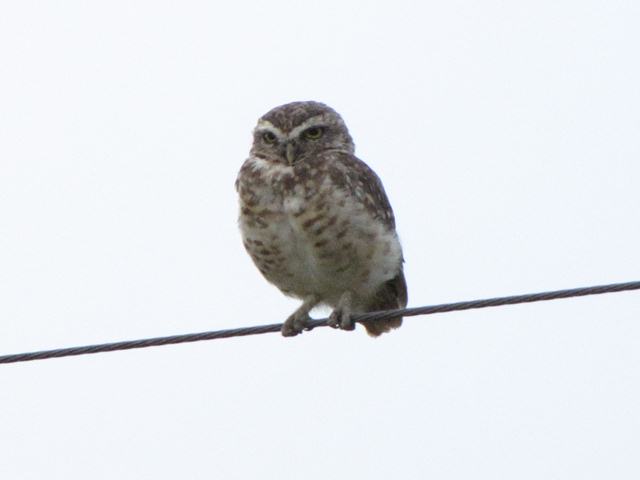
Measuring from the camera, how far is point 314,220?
6.79 meters

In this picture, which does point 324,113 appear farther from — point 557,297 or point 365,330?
point 557,297

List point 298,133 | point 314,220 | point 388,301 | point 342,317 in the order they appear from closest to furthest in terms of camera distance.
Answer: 1. point 314,220
2. point 342,317
3. point 298,133
4. point 388,301

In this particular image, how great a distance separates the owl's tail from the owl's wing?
37 centimetres

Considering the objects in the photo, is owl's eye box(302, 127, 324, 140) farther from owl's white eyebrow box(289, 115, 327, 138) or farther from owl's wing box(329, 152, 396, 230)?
owl's wing box(329, 152, 396, 230)

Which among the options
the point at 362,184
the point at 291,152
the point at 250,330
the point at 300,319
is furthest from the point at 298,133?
the point at 250,330

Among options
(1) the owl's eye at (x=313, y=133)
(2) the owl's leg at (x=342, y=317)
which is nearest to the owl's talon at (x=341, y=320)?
(2) the owl's leg at (x=342, y=317)

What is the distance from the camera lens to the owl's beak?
715 centimetres

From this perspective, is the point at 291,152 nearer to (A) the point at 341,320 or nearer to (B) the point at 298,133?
(B) the point at 298,133

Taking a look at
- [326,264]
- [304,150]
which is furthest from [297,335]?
[304,150]

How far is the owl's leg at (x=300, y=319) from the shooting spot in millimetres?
7051

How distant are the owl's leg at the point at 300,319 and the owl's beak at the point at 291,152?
75 cm

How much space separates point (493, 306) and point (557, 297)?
24 cm

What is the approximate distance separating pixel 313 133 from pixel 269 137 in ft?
0.80

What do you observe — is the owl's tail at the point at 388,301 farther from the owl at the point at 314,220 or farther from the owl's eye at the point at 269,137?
the owl's eye at the point at 269,137
